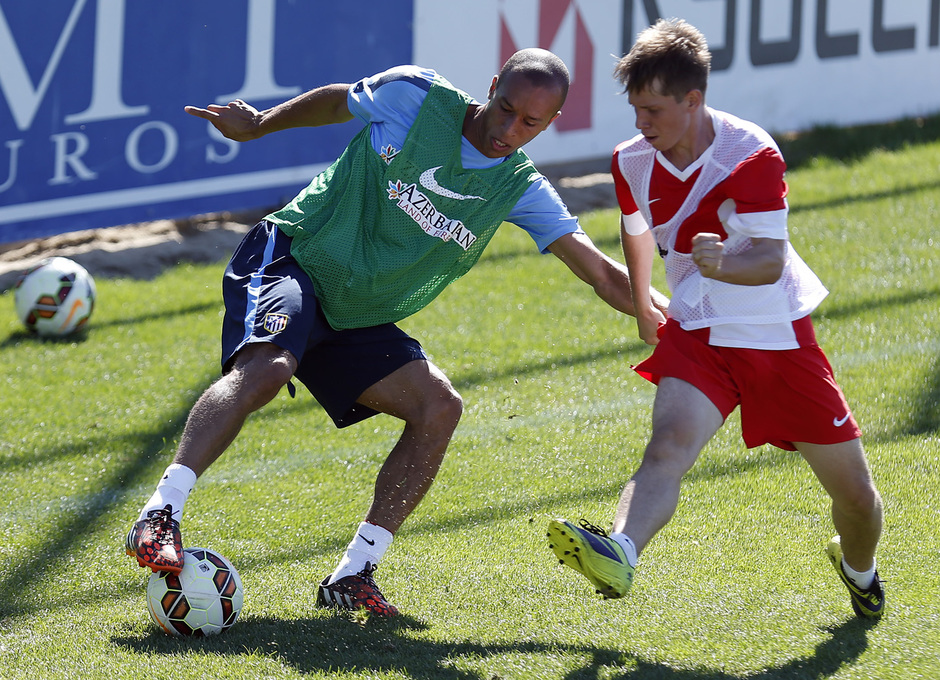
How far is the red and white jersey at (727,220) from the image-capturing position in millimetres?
3068

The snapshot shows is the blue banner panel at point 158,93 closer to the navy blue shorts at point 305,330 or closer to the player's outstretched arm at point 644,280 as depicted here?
the navy blue shorts at point 305,330

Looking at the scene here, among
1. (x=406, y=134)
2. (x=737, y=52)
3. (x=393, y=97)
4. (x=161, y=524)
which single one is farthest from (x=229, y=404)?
(x=737, y=52)

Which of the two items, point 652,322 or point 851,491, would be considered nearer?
point 851,491

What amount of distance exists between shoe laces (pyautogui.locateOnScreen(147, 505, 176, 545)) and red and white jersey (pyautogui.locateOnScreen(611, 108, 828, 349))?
1.54m

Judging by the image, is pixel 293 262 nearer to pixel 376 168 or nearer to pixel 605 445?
pixel 376 168

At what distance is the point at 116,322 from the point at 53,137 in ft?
4.87

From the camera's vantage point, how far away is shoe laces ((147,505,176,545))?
10.3 ft

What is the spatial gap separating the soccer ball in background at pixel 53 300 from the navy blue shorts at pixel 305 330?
3.09m

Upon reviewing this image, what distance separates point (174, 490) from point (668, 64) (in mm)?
1797

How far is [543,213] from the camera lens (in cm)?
385

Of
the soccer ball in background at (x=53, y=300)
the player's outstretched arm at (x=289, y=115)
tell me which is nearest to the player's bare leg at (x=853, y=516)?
the player's outstretched arm at (x=289, y=115)

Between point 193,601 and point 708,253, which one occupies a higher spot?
point 708,253

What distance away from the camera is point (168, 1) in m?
7.76

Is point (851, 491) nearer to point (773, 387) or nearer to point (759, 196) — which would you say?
point (773, 387)
